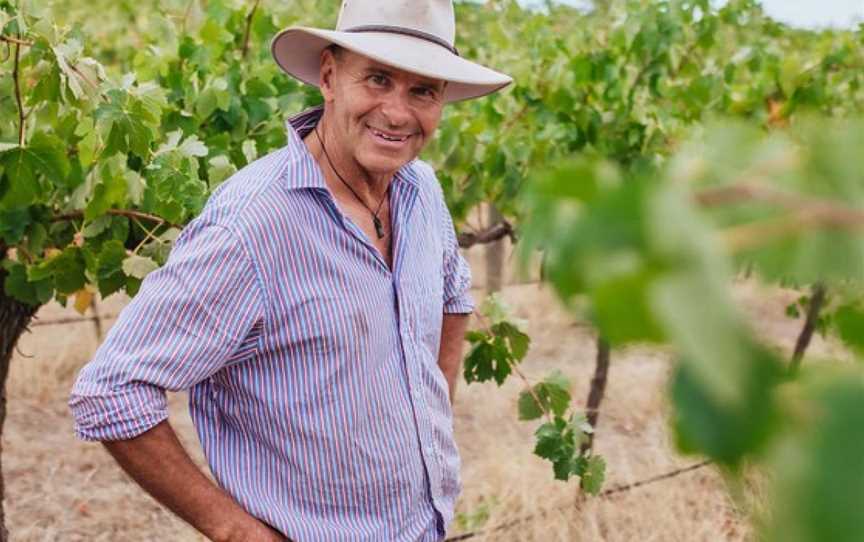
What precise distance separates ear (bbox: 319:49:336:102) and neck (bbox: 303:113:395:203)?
0.16 feet

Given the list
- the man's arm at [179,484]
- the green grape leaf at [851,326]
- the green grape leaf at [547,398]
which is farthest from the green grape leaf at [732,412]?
the green grape leaf at [547,398]

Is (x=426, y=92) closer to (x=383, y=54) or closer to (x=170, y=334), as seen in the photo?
(x=383, y=54)

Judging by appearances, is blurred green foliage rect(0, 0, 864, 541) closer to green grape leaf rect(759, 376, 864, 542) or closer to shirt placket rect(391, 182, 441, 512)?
green grape leaf rect(759, 376, 864, 542)

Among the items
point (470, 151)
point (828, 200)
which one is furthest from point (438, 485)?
point (470, 151)

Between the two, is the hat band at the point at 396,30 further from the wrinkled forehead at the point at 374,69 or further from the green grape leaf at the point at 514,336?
the green grape leaf at the point at 514,336

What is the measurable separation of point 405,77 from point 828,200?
158 centimetres

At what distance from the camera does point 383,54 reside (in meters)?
1.86

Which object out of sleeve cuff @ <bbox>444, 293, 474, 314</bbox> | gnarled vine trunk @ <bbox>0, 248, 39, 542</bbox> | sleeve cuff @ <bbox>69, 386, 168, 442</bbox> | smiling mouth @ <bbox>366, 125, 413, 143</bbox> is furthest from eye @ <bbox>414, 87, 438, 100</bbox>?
gnarled vine trunk @ <bbox>0, 248, 39, 542</bbox>

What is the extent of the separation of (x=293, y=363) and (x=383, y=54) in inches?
22.9

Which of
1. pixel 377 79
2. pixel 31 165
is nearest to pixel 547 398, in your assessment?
pixel 377 79

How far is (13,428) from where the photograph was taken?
5.21 metres

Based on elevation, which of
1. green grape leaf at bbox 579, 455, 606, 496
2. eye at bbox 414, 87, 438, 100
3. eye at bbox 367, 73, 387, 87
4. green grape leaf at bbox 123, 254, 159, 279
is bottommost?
green grape leaf at bbox 579, 455, 606, 496

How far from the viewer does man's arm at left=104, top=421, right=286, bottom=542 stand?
170cm

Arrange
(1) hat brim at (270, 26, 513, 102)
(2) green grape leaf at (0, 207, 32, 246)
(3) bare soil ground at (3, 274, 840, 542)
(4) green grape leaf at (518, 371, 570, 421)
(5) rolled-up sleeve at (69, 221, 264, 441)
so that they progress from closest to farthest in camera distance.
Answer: (5) rolled-up sleeve at (69, 221, 264, 441) < (1) hat brim at (270, 26, 513, 102) < (2) green grape leaf at (0, 207, 32, 246) < (4) green grape leaf at (518, 371, 570, 421) < (3) bare soil ground at (3, 274, 840, 542)
